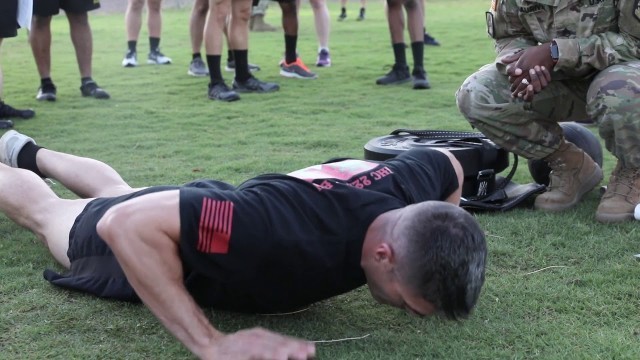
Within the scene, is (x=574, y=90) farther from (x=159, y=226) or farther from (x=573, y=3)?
(x=159, y=226)

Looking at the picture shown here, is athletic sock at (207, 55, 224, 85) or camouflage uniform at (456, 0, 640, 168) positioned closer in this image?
camouflage uniform at (456, 0, 640, 168)

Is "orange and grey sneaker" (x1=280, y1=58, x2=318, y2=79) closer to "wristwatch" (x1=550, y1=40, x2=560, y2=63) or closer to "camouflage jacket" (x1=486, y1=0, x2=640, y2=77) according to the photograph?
"camouflage jacket" (x1=486, y1=0, x2=640, y2=77)

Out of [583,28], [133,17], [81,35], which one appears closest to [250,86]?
[81,35]

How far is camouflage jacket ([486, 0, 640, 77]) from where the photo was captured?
325 centimetres

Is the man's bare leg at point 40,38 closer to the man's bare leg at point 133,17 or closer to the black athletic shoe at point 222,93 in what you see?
the black athletic shoe at point 222,93

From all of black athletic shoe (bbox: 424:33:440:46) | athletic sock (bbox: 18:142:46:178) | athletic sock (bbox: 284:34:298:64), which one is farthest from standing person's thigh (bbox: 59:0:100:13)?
black athletic shoe (bbox: 424:33:440:46)

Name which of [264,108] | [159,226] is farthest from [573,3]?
[264,108]

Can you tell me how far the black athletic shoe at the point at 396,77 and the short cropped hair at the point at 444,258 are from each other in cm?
550

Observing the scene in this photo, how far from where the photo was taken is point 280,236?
196 cm

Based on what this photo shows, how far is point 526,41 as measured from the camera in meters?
3.62

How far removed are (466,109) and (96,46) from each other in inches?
361

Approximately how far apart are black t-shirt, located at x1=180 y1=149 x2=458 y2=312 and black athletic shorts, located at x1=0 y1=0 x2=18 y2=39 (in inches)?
121

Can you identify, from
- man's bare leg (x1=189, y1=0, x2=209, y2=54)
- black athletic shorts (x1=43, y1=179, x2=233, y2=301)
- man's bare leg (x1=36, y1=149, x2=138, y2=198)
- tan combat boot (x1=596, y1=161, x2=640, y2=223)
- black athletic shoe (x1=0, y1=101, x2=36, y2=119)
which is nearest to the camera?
black athletic shorts (x1=43, y1=179, x2=233, y2=301)

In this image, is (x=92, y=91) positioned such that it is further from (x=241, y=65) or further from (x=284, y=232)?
(x=284, y=232)
